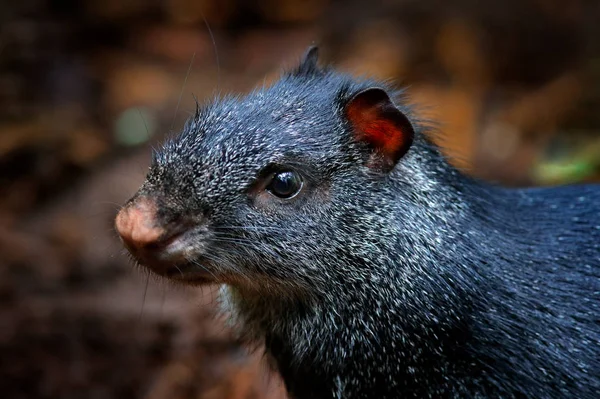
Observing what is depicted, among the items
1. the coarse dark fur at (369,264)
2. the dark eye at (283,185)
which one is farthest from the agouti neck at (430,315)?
the dark eye at (283,185)

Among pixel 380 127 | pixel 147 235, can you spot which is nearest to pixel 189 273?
pixel 147 235

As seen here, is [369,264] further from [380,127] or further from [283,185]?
[380,127]

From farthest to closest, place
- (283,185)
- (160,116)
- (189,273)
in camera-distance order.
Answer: (160,116) → (283,185) → (189,273)

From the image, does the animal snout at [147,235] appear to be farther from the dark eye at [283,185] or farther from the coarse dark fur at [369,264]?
the dark eye at [283,185]

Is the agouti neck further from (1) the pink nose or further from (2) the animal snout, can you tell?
(1) the pink nose

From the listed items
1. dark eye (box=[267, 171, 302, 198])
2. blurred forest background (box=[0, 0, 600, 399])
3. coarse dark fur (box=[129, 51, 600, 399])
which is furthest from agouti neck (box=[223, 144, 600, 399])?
blurred forest background (box=[0, 0, 600, 399])

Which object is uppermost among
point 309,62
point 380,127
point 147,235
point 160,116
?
point 160,116
